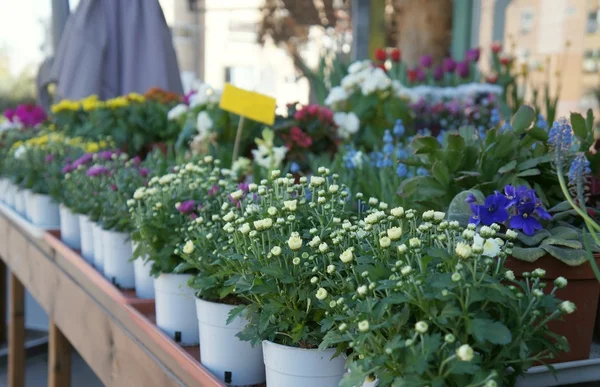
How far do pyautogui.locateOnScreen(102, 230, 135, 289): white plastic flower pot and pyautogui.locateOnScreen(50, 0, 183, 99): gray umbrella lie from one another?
238 cm

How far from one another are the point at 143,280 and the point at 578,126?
0.91m

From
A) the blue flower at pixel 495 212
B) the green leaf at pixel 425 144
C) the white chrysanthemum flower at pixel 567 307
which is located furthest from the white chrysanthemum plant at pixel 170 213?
the white chrysanthemum flower at pixel 567 307

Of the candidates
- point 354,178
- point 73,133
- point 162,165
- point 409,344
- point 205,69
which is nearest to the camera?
point 409,344

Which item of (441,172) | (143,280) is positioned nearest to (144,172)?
(143,280)

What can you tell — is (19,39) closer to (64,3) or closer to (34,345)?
(64,3)

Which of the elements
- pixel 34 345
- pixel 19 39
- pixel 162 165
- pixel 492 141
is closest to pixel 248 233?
pixel 492 141

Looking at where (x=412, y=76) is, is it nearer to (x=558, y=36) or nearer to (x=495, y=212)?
(x=558, y=36)

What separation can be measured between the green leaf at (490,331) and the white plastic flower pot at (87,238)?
123 centimetres

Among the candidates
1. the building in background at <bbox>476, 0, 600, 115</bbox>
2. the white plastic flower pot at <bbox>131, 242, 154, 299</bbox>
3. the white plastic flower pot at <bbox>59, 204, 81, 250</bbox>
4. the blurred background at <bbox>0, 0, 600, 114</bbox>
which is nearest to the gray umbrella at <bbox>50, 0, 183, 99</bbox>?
the blurred background at <bbox>0, 0, 600, 114</bbox>

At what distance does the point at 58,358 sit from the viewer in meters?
1.92

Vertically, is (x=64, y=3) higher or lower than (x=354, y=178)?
higher

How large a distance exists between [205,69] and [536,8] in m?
8.07

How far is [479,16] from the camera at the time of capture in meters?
5.32

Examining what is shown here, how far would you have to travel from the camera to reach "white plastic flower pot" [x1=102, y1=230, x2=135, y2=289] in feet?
4.80
